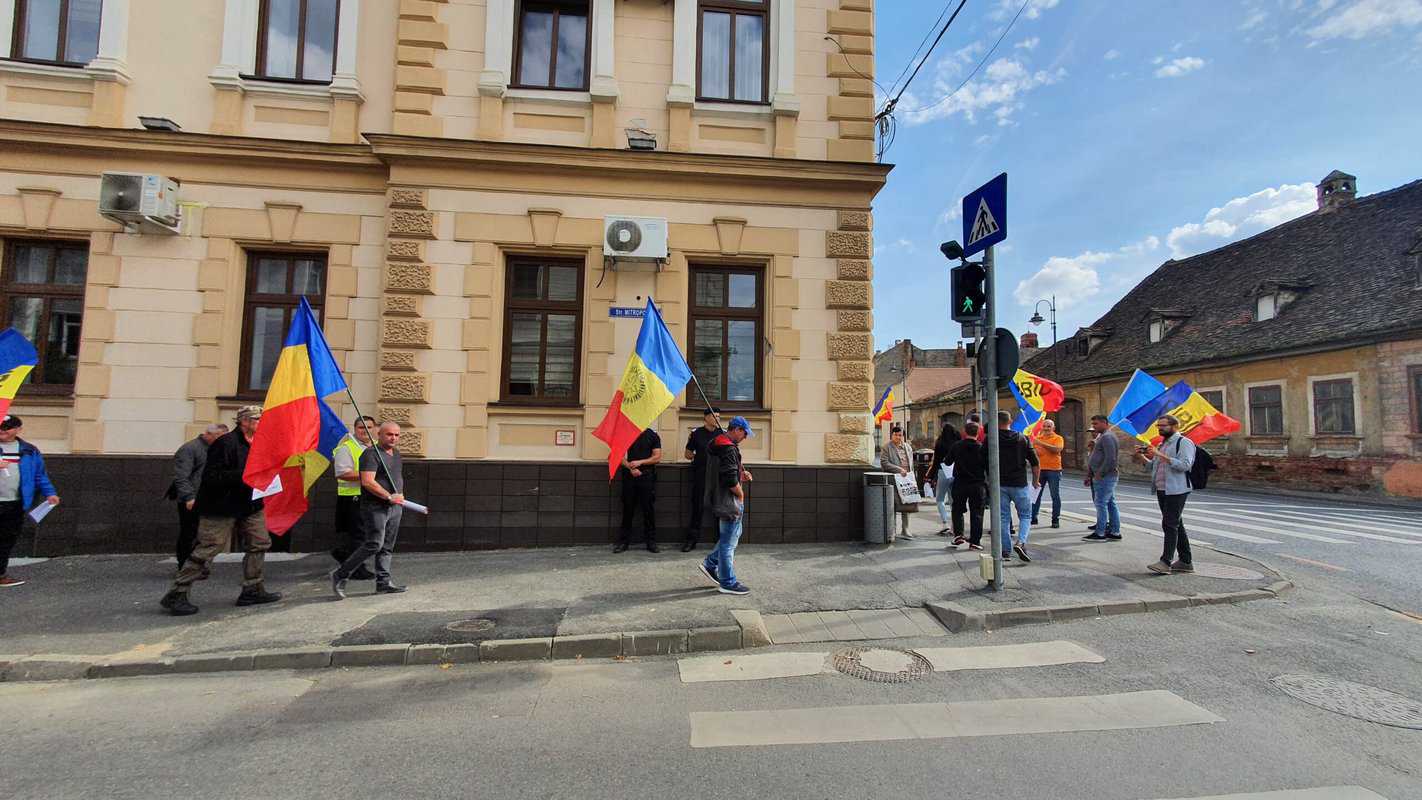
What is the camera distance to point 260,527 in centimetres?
609

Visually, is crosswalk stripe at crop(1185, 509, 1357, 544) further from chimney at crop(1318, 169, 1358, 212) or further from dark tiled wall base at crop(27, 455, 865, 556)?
chimney at crop(1318, 169, 1358, 212)

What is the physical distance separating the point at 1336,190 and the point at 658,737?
37.2 m

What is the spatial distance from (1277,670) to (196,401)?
11988 mm

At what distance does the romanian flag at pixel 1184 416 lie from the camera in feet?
27.9

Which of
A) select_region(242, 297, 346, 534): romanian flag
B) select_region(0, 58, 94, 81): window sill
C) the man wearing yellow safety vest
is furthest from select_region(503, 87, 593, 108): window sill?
select_region(0, 58, 94, 81): window sill

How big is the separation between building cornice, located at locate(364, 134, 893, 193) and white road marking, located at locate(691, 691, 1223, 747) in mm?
7210

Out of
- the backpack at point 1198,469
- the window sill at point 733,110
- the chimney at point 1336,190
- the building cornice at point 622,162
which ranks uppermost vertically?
the chimney at point 1336,190

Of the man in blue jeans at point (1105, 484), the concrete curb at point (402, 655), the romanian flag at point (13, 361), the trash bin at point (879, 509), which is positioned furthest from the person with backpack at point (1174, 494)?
the romanian flag at point (13, 361)

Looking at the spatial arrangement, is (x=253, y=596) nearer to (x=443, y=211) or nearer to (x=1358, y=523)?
(x=443, y=211)

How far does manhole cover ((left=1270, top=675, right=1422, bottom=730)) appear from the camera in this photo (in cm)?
379

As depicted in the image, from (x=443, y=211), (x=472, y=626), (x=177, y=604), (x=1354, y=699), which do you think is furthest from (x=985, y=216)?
(x=177, y=604)

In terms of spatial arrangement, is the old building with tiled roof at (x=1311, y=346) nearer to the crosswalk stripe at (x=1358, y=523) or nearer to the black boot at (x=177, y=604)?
the crosswalk stripe at (x=1358, y=523)

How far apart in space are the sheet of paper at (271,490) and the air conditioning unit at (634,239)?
4.71m

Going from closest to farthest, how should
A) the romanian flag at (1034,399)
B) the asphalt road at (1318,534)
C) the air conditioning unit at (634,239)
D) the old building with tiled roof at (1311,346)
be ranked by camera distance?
1. the asphalt road at (1318,534)
2. the air conditioning unit at (634,239)
3. the romanian flag at (1034,399)
4. the old building with tiled roof at (1311,346)
